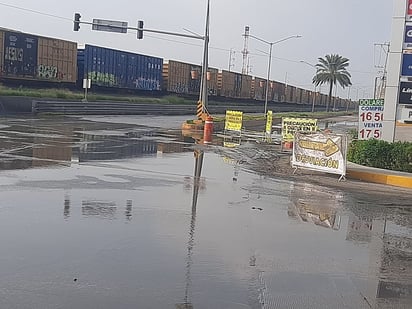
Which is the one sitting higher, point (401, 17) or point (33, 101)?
point (401, 17)

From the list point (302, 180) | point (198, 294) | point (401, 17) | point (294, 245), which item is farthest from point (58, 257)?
point (401, 17)

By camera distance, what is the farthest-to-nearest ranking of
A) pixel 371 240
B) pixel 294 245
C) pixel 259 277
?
pixel 371 240, pixel 294 245, pixel 259 277

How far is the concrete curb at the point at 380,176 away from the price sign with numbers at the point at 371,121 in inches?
130

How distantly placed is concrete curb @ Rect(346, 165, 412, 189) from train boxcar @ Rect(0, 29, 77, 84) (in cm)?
3426

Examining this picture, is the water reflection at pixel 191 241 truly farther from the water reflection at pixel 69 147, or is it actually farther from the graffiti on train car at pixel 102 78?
the graffiti on train car at pixel 102 78

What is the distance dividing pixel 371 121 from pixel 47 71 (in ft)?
117

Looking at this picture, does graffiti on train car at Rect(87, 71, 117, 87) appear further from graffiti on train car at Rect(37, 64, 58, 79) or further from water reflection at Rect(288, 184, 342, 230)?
water reflection at Rect(288, 184, 342, 230)

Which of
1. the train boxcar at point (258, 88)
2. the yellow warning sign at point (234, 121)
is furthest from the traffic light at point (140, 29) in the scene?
the train boxcar at point (258, 88)

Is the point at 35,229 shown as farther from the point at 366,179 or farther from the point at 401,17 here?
the point at 401,17

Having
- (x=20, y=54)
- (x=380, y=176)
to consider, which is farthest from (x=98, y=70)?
(x=380, y=176)

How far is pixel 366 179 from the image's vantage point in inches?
642

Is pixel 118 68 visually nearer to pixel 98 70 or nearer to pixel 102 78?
pixel 102 78

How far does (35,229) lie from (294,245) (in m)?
3.49

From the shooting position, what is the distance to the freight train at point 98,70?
4672 centimetres
